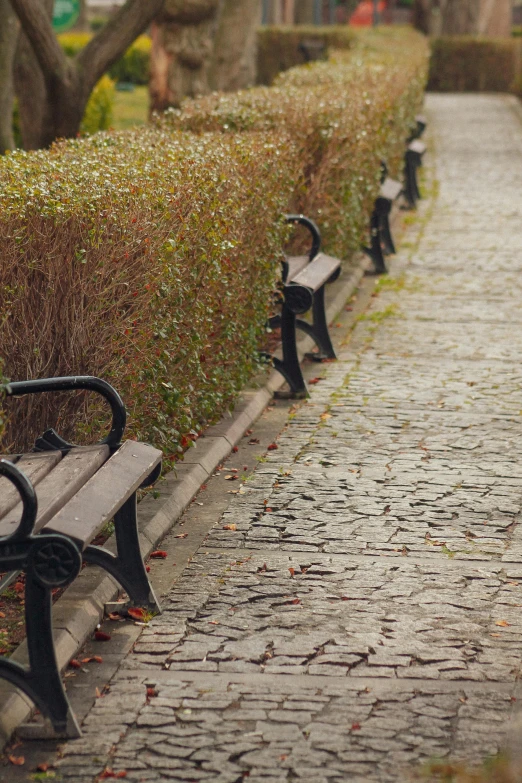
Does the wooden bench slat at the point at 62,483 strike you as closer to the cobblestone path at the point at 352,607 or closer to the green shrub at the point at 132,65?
the cobblestone path at the point at 352,607

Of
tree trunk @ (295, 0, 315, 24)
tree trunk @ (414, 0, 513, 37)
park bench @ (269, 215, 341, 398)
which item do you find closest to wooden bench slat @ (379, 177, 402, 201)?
park bench @ (269, 215, 341, 398)

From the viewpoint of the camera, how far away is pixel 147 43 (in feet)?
151

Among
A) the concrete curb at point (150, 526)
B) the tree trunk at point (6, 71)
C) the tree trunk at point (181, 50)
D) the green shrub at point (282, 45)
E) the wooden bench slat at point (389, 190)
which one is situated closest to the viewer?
the concrete curb at point (150, 526)

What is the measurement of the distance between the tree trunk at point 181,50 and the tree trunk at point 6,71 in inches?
232

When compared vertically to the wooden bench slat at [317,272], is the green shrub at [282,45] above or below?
below

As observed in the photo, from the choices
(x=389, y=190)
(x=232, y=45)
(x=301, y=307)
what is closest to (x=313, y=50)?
(x=232, y=45)

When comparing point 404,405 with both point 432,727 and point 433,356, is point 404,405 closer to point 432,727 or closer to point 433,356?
point 433,356

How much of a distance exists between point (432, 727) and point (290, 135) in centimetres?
727

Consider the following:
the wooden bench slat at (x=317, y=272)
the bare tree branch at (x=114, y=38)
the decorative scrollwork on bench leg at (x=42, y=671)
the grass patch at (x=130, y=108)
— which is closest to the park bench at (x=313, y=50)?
the grass patch at (x=130, y=108)

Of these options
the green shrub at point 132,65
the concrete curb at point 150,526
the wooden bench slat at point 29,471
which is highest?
the wooden bench slat at point 29,471

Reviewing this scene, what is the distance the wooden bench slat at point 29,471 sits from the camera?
4.63 m

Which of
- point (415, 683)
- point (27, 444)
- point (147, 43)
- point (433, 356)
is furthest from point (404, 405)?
point (147, 43)

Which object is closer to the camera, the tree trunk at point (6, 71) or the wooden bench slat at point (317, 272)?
the wooden bench slat at point (317, 272)

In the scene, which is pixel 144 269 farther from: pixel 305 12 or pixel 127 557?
pixel 305 12
